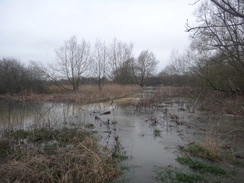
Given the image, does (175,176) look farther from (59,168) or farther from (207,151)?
(59,168)

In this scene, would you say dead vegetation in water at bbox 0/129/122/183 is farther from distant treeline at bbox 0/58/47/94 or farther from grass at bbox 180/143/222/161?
distant treeline at bbox 0/58/47/94

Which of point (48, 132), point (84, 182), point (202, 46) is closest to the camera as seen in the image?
point (84, 182)

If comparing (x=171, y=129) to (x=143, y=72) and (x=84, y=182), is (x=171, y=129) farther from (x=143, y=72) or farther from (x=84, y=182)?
(x=143, y=72)

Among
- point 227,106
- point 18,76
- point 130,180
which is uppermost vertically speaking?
point 18,76

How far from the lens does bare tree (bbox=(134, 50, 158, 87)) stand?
2040 inches

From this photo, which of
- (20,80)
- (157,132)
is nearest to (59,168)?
(157,132)

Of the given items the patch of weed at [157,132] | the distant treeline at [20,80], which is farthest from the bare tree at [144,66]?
the patch of weed at [157,132]

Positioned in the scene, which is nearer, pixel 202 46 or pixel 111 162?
pixel 111 162

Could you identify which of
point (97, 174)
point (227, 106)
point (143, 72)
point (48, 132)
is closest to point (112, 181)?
point (97, 174)

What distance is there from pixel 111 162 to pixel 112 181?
22.9 inches

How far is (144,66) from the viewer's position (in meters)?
52.4

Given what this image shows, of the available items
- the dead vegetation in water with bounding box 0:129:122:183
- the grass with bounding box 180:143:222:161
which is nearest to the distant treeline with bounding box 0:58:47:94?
the dead vegetation in water with bounding box 0:129:122:183

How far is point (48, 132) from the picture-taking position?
22.9 feet

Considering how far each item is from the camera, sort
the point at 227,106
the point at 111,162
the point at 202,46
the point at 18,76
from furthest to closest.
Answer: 1. the point at 18,76
2. the point at 202,46
3. the point at 111,162
4. the point at 227,106
